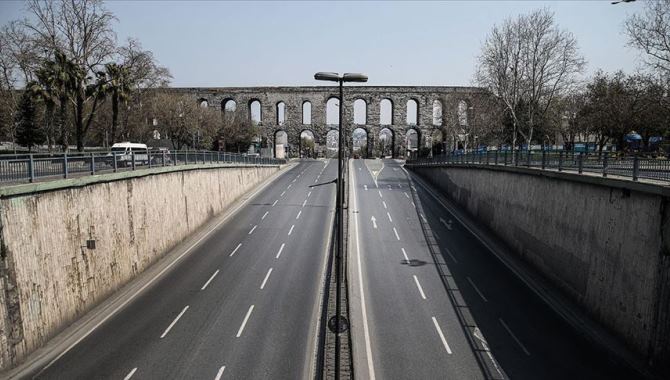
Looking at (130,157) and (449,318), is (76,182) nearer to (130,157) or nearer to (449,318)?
(130,157)

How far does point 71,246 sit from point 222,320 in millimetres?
6354

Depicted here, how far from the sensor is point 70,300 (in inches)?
710

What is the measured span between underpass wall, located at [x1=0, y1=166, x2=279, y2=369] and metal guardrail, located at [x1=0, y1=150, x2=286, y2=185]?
696 millimetres

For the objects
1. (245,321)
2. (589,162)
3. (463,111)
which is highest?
(463,111)

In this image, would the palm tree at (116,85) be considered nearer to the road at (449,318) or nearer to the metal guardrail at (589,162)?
the road at (449,318)

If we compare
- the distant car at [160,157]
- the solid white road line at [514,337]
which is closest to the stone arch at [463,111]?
the distant car at [160,157]

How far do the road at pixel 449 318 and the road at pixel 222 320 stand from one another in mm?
2287

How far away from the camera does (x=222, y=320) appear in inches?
745

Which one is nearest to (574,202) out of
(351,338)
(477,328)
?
(477,328)

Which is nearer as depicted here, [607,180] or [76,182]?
[607,180]

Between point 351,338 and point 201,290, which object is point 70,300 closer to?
point 201,290

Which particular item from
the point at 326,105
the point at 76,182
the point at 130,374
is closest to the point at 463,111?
the point at 326,105

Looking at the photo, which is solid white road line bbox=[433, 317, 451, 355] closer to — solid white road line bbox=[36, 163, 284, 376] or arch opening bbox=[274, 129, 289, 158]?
solid white road line bbox=[36, 163, 284, 376]

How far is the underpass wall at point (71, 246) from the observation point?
14.8m
